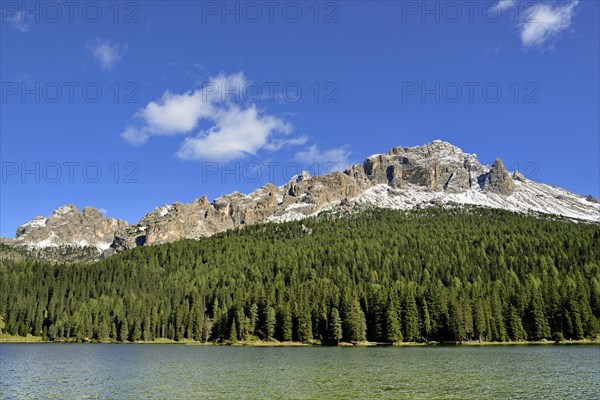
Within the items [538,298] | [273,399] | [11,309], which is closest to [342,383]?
[273,399]

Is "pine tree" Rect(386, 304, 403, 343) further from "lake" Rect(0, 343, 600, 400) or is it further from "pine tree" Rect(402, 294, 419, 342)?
"lake" Rect(0, 343, 600, 400)

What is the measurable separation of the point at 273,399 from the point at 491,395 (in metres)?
19.6

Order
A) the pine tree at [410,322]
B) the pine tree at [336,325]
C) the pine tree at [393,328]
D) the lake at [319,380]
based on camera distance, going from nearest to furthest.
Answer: the lake at [319,380], the pine tree at [393,328], the pine tree at [410,322], the pine tree at [336,325]

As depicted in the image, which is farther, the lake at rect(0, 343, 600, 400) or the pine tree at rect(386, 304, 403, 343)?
the pine tree at rect(386, 304, 403, 343)

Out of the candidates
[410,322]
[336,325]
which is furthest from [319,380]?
[410,322]

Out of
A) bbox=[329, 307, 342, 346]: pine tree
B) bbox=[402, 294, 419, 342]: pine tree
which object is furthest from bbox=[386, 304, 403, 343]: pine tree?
bbox=[329, 307, 342, 346]: pine tree

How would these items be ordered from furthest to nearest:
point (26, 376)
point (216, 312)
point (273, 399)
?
point (216, 312) < point (26, 376) < point (273, 399)

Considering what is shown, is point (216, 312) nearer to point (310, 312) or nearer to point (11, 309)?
point (310, 312)

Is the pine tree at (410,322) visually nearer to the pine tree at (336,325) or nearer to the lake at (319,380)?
the pine tree at (336,325)

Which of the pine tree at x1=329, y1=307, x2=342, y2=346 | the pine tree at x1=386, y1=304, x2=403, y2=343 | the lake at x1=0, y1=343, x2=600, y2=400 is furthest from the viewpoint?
the pine tree at x1=329, y1=307, x2=342, y2=346

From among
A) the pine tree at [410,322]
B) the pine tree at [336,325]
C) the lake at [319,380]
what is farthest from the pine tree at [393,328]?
the lake at [319,380]

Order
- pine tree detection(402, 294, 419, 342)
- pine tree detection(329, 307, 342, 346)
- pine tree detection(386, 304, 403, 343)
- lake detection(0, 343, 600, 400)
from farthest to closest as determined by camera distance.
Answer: pine tree detection(329, 307, 342, 346), pine tree detection(402, 294, 419, 342), pine tree detection(386, 304, 403, 343), lake detection(0, 343, 600, 400)

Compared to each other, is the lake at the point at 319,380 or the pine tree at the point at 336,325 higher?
the pine tree at the point at 336,325

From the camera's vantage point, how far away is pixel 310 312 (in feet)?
484
